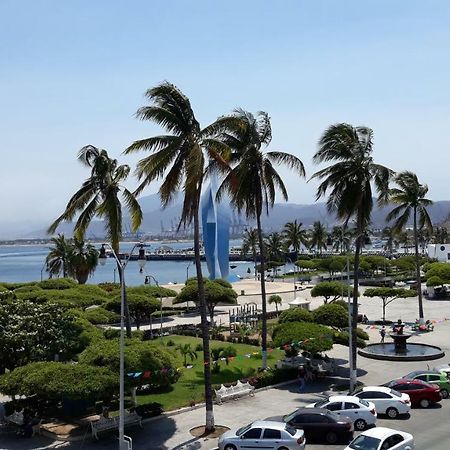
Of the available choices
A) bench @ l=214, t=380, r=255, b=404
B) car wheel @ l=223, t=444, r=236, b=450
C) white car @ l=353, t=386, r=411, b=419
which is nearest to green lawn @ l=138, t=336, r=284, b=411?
bench @ l=214, t=380, r=255, b=404

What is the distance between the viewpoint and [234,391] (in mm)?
30031

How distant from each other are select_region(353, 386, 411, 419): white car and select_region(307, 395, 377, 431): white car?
117 cm

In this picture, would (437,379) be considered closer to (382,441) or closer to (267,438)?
(382,441)

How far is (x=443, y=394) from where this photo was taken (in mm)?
29547

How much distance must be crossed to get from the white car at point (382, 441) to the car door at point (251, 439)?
3269 mm

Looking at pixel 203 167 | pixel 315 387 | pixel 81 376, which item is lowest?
pixel 315 387

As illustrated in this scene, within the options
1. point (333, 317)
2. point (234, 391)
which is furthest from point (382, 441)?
point (333, 317)

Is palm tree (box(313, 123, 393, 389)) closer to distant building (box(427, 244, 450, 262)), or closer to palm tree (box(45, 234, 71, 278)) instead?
palm tree (box(45, 234, 71, 278))

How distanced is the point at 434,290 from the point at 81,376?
196 ft

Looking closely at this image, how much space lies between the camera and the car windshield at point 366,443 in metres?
19.3

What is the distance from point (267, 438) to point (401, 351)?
21932mm

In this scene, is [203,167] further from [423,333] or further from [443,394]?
[423,333]

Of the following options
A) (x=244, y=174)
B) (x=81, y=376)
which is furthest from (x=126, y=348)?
(x=244, y=174)

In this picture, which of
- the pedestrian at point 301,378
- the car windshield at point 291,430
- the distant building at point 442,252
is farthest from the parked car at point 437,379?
the distant building at point 442,252
